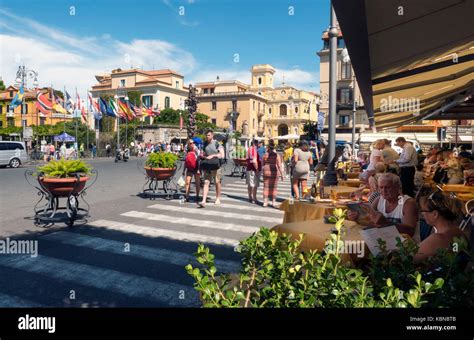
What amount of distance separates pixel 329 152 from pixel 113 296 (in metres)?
4.60

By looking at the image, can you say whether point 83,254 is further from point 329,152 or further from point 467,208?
point 467,208

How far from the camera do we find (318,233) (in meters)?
2.94

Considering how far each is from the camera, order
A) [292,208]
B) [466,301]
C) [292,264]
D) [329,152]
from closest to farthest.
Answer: [466,301], [292,264], [292,208], [329,152]

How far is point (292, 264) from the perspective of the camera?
180cm

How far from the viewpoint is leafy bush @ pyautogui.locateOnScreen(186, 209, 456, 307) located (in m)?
1.55

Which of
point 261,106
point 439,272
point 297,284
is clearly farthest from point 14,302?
point 261,106

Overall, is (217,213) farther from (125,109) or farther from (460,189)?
(125,109)

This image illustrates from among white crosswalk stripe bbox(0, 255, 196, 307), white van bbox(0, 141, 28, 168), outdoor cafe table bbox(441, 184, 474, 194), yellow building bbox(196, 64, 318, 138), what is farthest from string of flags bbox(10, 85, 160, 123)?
yellow building bbox(196, 64, 318, 138)

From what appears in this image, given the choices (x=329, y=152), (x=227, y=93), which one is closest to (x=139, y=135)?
(x=227, y=93)

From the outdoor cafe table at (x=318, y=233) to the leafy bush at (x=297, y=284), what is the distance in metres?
0.81

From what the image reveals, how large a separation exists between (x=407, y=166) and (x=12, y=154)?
21.9m

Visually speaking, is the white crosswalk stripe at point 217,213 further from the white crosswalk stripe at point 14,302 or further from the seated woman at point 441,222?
the seated woman at point 441,222

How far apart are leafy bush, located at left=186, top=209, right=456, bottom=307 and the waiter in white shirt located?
25.8 feet
